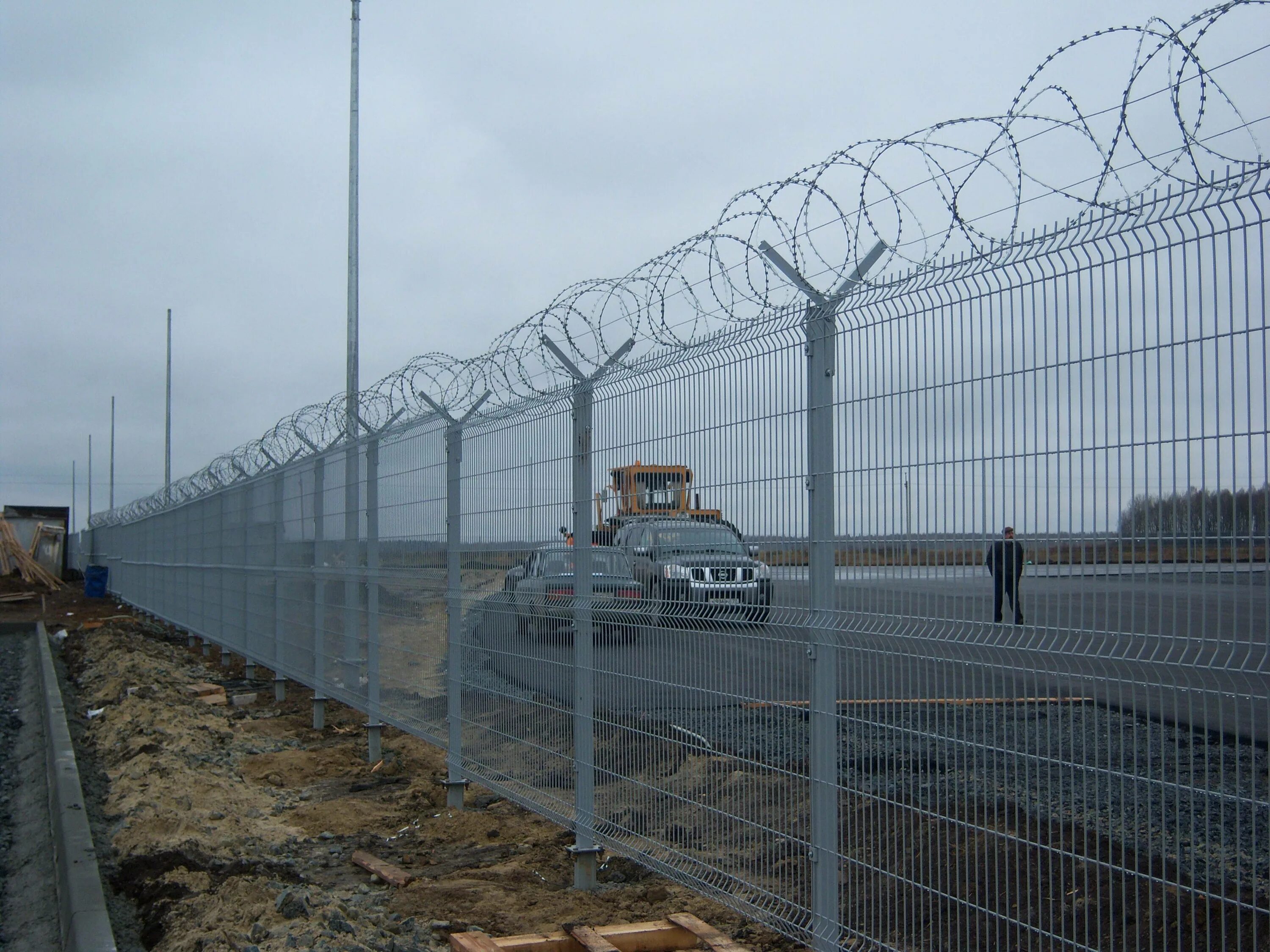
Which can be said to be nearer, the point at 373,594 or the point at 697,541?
the point at 697,541

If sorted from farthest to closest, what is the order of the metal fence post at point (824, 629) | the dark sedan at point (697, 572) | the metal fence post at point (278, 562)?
the metal fence post at point (278, 562) < the dark sedan at point (697, 572) < the metal fence post at point (824, 629)

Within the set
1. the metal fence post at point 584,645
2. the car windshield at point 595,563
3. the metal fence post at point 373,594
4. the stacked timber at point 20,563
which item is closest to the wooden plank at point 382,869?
the metal fence post at point 584,645

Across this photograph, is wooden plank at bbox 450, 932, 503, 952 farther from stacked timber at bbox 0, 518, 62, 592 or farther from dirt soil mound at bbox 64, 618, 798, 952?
stacked timber at bbox 0, 518, 62, 592

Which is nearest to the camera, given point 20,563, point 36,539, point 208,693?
point 208,693

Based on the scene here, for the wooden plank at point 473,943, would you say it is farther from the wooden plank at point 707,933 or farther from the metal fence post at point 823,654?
the metal fence post at point 823,654

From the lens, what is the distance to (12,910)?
21.4 feet

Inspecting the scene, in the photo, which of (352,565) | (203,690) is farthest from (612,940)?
(203,690)

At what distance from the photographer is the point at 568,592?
6434 mm

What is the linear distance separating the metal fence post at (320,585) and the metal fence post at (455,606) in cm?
342

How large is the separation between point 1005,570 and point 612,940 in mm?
2629

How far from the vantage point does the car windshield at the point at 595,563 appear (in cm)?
577

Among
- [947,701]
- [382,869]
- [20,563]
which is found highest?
[947,701]

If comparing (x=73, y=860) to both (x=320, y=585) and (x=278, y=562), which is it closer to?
(x=320, y=585)

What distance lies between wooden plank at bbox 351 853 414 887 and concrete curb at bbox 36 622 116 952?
4.79ft
